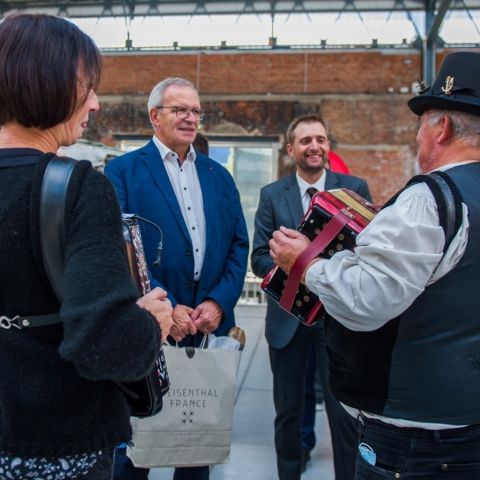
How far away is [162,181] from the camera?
2.72 meters

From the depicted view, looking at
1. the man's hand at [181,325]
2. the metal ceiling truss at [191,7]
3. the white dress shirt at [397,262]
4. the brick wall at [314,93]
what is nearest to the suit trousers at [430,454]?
the white dress shirt at [397,262]

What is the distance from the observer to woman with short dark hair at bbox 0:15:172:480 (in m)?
1.15

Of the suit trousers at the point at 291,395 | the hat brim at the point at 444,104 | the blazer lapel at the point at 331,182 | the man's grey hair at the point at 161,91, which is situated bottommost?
the suit trousers at the point at 291,395

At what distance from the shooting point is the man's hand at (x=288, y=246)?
73.5 inches

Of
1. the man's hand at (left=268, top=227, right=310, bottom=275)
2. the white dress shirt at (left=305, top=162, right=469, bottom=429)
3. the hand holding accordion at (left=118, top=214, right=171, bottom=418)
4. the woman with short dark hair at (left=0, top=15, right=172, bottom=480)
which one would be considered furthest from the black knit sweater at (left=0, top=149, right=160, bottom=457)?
the man's hand at (left=268, top=227, right=310, bottom=275)

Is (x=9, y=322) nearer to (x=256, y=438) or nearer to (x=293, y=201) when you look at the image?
(x=293, y=201)

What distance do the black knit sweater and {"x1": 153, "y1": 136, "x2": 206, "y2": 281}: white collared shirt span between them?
4.82ft

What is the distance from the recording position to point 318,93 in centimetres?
1180

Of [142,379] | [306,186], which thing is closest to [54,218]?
[142,379]

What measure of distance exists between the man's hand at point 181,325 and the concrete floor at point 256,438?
142cm

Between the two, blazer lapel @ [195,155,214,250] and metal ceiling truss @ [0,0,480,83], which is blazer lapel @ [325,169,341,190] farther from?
metal ceiling truss @ [0,0,480,83]

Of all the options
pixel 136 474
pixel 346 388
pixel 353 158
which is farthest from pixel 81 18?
pixel 346 388

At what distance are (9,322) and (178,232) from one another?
1475 millimetres

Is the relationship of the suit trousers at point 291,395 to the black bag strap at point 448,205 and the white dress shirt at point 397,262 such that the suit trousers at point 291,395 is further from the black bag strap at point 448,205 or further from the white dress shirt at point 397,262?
the black bag strap at point 448,205
